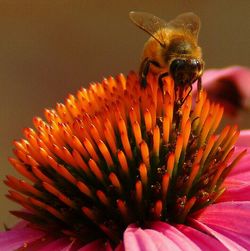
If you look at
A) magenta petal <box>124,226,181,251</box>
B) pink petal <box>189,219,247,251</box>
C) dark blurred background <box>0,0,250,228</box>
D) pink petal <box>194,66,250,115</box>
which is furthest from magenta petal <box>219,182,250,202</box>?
dark blurred background <box>0,0,250,228</box>

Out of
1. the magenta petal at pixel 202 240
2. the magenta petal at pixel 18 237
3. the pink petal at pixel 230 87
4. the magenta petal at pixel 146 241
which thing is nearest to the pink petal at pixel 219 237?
the magenta petal at pixel 202 240

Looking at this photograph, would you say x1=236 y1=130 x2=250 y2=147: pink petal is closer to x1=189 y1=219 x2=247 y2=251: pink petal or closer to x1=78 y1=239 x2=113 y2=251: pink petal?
x1=189 y1=219 x2=247 y2=251: pink petal

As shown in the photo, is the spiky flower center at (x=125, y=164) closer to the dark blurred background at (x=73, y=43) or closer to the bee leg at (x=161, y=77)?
the bee leg at (x=161, y=77)

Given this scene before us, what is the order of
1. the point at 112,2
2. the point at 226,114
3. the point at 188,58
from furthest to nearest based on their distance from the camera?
1. the point at 112,2
2. the point at 226,114
3. the point at 188,58

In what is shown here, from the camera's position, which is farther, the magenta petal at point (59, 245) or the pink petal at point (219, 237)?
the magenta petal at point (59, 245)

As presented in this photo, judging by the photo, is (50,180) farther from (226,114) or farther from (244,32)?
(244,32)

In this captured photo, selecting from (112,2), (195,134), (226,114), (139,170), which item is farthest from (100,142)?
(112,2)
